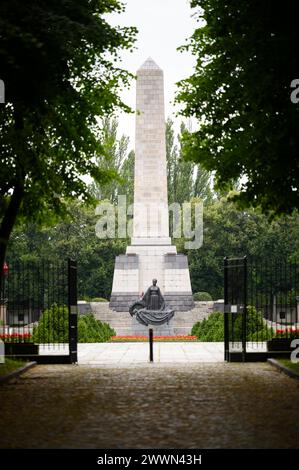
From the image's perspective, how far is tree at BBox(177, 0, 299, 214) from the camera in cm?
1698

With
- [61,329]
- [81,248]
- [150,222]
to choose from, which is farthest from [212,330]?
[81,248]

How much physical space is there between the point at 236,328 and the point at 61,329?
6.25 m

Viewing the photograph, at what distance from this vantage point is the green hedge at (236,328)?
94.7 feet

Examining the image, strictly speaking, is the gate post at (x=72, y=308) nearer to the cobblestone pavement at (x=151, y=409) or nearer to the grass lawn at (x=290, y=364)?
the cobblestone pavement at (x=151, y=409)

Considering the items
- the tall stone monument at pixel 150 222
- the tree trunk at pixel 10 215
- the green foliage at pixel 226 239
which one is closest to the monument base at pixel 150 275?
the tall stone monument at pixel 150 222

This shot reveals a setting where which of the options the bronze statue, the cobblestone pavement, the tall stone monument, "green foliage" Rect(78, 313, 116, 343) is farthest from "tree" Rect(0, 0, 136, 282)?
the tall stone monument

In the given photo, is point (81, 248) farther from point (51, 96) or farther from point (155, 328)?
point (51, 96)

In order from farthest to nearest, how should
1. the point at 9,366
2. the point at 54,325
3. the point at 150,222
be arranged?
the point at 150,222, the point at 54,325, the point at 9,366

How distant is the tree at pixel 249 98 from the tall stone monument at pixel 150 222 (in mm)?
23770

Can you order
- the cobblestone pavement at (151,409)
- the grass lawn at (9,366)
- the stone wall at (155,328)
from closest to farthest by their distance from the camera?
1. the cobblestone pavement at (151,409)
2. the grass lawn at (9,366)
3. the stone wall at (155,328)

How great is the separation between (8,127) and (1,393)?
22.1 ft

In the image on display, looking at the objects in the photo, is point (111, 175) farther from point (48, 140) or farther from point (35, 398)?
point (35, 398)

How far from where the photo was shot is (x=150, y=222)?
47.8 m

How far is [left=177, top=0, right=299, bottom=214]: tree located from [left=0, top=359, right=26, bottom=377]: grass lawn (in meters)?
6.71
